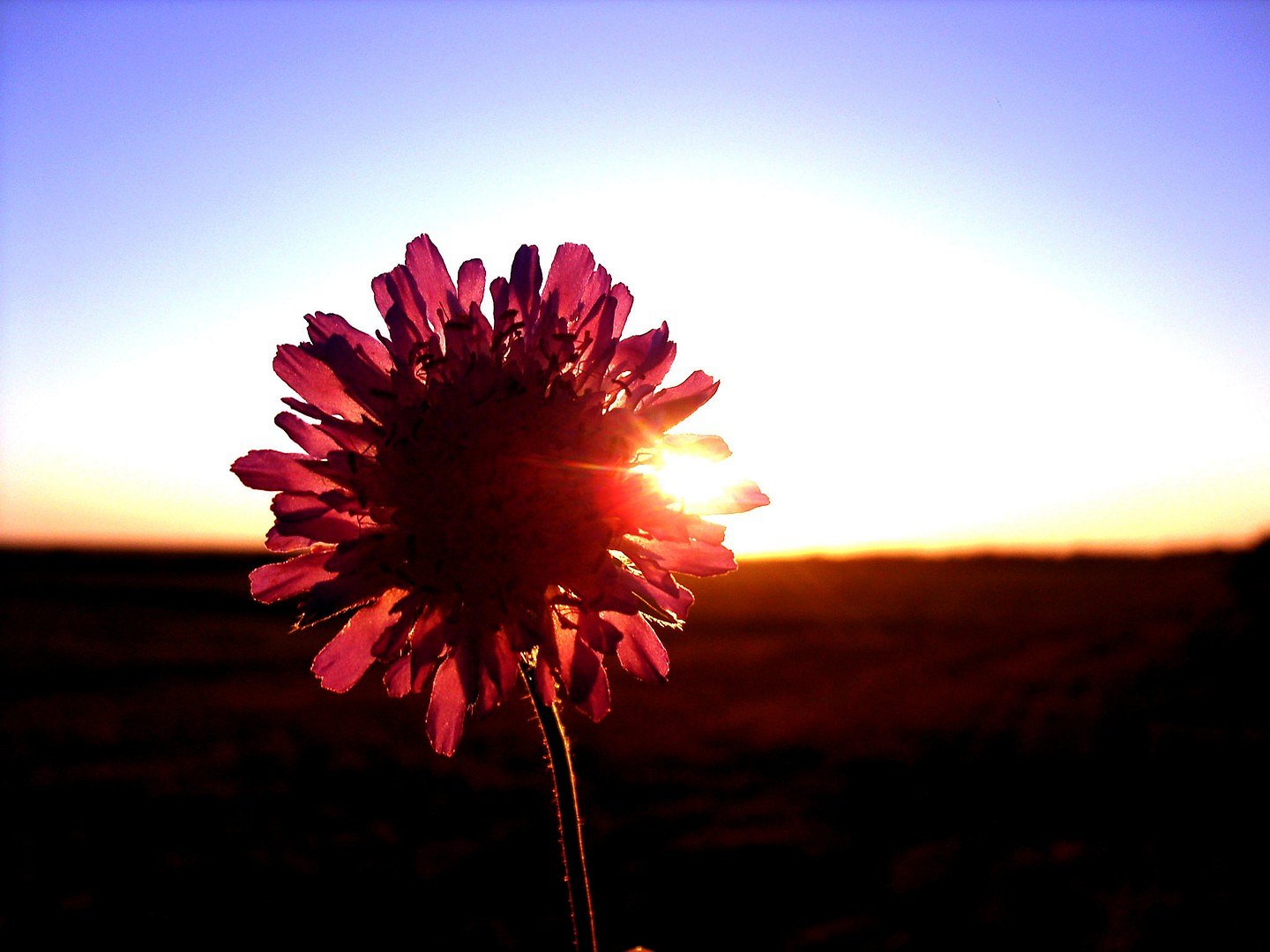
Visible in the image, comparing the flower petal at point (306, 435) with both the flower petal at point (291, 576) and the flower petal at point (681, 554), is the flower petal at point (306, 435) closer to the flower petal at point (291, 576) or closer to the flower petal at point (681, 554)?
the flower petal at point (291, 576)

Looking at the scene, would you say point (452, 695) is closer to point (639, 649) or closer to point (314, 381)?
point (639, 649)

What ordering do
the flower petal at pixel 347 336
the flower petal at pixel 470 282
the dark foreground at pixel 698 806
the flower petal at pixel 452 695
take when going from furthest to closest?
1. the dark foreground at pixel 698 806
2. the flower petal at pixel 470 282
3. the flower petal at pixel 347 336
4. the flower petal at pixel 452 695

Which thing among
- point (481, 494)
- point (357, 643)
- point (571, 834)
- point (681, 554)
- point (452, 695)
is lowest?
point (571, 834)

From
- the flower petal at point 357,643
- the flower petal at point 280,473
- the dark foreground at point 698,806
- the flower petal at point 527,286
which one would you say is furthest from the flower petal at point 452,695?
the dark foreground at point 698,806

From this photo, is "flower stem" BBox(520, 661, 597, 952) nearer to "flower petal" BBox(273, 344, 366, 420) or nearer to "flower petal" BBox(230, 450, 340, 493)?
"flower petal" BBox(230, 450, 340, 493)

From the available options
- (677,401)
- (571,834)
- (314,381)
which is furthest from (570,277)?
(571,834)

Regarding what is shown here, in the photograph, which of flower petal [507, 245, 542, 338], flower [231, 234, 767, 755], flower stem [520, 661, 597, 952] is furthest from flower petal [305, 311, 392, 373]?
flower stem [520, 661, 597, 952]
